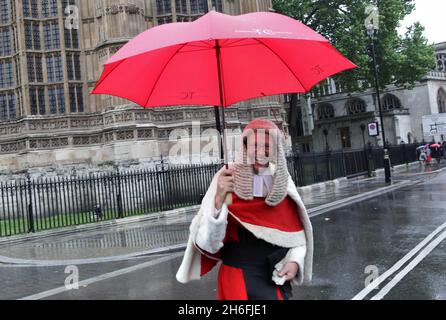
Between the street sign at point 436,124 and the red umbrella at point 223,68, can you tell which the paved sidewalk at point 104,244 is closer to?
the red umbrella at point 223,68

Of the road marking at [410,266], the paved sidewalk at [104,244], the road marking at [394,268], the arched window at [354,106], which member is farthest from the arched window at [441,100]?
the road marking at [410,266]

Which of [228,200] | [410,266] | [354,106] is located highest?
[354,106]

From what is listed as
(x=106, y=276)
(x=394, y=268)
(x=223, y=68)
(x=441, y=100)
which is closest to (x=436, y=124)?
(x=441, y=100)

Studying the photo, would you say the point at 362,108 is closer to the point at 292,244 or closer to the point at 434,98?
the point at 434,98

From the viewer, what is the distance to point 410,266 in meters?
6.63

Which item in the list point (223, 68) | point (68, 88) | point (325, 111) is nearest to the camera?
point (223, 68)

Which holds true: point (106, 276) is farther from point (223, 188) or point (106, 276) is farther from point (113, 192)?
point (113, 192)

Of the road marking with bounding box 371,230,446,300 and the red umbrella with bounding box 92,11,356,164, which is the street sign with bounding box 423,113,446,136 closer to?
the road marking with bounding box 371,230,446,300

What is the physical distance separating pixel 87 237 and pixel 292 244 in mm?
10285

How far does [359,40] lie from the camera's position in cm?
2914

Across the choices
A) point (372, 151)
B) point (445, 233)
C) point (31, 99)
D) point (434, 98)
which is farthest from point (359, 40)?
point (434, 98)

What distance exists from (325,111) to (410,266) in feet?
171

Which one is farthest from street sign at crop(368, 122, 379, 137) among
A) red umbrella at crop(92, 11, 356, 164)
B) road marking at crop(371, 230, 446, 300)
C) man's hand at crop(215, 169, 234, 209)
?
man's hand at crop(215, 169, 234, 209)

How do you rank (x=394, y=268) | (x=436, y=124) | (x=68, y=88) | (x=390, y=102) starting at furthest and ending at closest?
1. (x=390, y=102)
2. (x=436, y=124)
3. (x=68, y=88)
4. (x=394, y=268)
